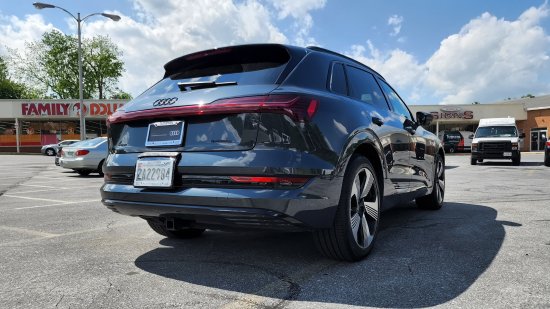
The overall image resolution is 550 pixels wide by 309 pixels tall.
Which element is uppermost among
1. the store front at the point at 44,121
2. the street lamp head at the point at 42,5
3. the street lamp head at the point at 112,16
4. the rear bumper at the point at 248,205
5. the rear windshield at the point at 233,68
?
the street lamp head at the point at 42,5

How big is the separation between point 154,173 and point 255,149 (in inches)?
30.9

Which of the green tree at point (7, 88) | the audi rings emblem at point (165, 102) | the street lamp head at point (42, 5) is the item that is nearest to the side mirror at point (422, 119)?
the audi rings emblem at point (165, 102)

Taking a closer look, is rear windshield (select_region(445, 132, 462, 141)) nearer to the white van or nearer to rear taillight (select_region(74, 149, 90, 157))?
the white van

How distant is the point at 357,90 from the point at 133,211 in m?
2.15

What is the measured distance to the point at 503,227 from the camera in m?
4.62

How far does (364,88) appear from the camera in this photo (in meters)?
4.05

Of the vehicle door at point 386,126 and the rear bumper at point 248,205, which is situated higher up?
the vehicle door at point 386,126

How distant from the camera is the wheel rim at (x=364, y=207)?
11.0ft

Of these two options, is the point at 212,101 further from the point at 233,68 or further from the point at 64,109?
the point at 64,109

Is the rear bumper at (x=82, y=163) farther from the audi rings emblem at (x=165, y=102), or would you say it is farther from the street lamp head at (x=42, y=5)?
the street lamp head at (x=42, y=5)

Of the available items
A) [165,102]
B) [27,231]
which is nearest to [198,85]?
[165,102]

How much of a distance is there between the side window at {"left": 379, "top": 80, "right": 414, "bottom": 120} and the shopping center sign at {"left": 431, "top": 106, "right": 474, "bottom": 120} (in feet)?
127

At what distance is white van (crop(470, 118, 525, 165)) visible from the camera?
1780 cm

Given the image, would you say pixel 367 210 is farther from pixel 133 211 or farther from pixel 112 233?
pixel 112 233
